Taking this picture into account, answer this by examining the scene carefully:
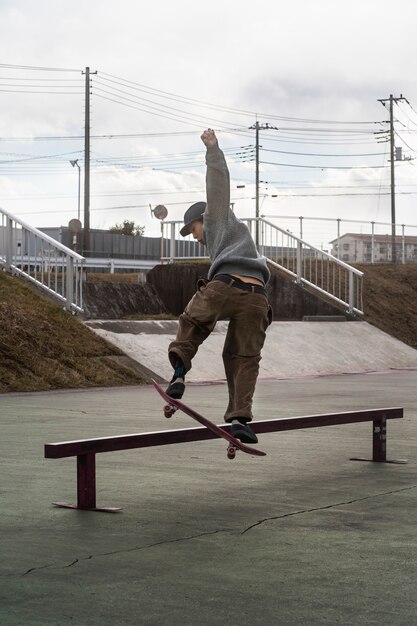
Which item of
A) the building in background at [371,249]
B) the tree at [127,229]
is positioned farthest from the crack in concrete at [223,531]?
the tree at [127,229]

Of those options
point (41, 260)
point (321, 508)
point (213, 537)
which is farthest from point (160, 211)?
point (213, 537)

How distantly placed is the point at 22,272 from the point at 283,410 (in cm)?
985

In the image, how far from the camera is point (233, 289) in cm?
702

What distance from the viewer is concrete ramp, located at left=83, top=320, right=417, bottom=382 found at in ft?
67.6

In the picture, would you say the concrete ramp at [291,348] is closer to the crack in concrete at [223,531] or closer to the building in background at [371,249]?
the building in background at [371,249]

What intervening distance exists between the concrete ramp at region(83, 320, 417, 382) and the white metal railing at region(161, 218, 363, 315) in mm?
1582

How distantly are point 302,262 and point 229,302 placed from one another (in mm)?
23190

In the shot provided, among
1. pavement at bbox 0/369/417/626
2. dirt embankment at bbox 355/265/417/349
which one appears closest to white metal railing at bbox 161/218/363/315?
dirt embankment at bbox 355/265/417/349

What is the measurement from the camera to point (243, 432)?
6.97 metres

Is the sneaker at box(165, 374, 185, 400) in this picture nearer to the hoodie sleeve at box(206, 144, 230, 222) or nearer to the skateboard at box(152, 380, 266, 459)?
the skateboard at box(152, 380, 266, 459)

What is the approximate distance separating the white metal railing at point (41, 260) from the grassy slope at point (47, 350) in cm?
64

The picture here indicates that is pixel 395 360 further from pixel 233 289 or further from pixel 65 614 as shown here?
pixel 65 614

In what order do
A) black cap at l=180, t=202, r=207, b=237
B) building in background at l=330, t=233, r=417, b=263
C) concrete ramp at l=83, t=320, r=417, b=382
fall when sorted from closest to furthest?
black cap at l=180, t=202, r=207, b=237 → concrete ramp at l=83, t=320, r=417, b=382 → building in background at l=330, t=233, r=417, b=263

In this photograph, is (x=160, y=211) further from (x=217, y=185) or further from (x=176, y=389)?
(x=176, y=389)
